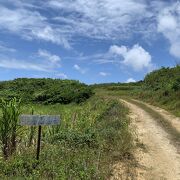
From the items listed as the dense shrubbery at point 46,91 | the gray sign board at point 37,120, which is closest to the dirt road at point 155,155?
the gray sign board at point 37,120

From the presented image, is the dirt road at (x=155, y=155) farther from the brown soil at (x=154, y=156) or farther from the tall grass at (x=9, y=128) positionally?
the tall grass at (x=9, y=128)

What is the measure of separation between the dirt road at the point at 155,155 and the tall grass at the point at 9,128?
3.80 m

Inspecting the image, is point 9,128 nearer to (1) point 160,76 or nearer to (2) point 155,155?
(2) point 155,155

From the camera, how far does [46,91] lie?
46.2 m

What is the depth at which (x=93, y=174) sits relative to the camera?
11.3 meters

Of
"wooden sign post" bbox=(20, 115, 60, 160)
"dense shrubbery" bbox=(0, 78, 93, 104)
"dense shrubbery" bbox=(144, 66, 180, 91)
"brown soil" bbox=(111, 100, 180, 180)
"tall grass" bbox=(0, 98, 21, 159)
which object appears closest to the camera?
"wooden sign post" bbox=(20, 115, 60, 160)

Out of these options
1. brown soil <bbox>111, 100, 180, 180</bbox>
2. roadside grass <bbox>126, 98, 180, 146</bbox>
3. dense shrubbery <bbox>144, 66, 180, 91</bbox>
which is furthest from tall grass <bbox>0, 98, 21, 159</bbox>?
dense shrubbery <bbox>144, 66, 180, 91</bbox>

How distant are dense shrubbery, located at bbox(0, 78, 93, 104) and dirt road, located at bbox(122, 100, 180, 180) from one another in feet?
74.2

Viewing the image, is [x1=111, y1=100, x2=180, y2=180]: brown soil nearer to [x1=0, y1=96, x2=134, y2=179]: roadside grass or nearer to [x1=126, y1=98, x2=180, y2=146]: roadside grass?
[x1=126, y1=98, x2=180, y2=146]: roadside grass

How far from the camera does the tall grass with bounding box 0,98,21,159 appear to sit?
13.1 metres

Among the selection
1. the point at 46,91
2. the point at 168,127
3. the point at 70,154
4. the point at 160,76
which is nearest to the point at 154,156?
the point at 70,154

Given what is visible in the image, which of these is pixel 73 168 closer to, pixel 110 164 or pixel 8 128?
pixel 110 164

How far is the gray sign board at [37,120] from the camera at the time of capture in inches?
466

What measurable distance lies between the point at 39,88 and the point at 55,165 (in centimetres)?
4151
